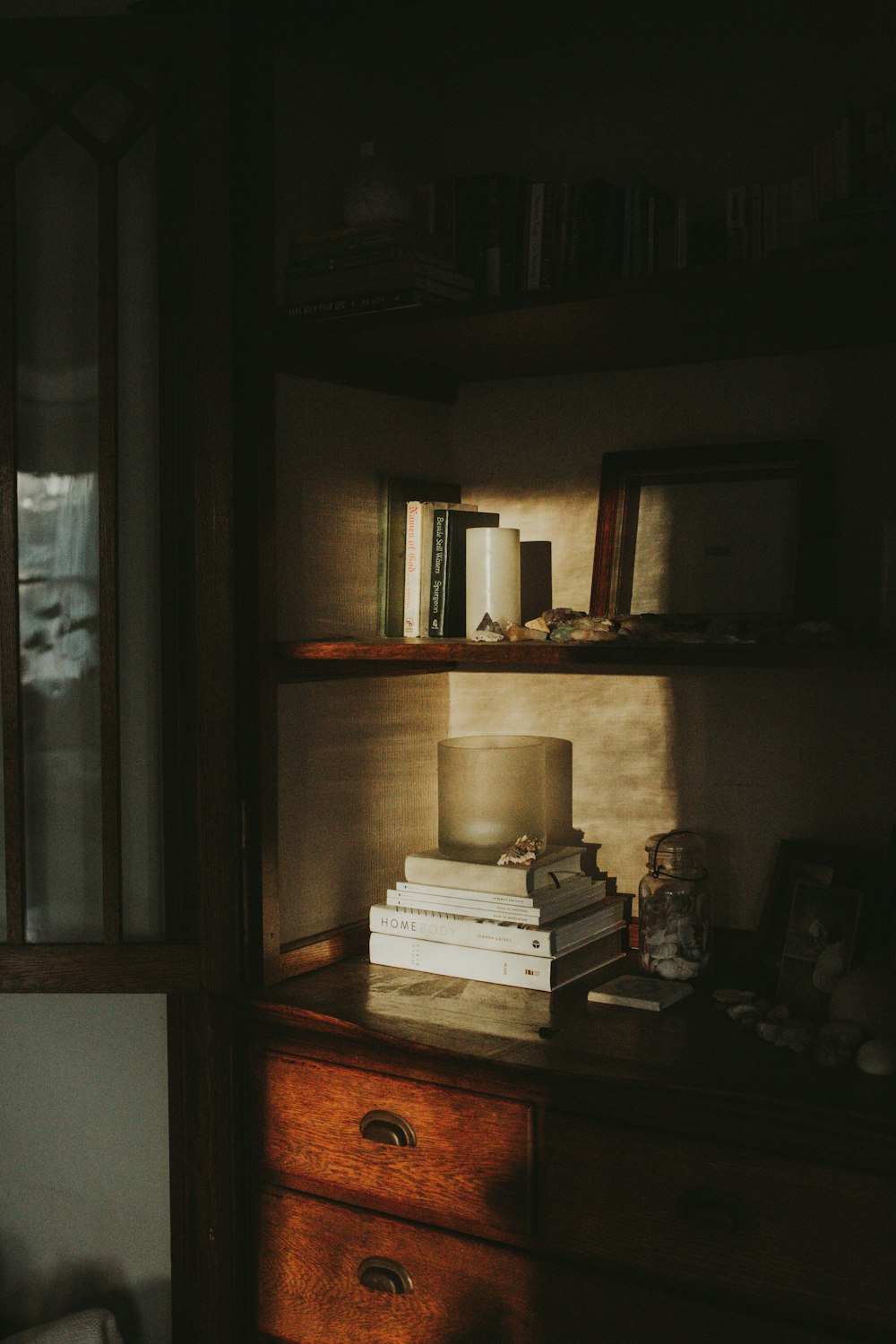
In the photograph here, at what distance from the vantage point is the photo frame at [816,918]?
66.6 inches

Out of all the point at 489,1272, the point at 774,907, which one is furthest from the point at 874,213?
the point at 489,1272

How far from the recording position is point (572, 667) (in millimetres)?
2107

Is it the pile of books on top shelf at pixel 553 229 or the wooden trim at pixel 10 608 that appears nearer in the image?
the wooden trim at pixel 10 608

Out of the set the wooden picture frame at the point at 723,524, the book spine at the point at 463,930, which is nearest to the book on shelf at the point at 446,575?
the wooden picture frame at the point at 723,524

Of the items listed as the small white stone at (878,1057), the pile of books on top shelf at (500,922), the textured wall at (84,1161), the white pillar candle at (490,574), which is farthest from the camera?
the textured wall at (84,1161)

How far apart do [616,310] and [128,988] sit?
114 centimetres

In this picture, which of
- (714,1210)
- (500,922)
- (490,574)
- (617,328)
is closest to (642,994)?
(500,922)

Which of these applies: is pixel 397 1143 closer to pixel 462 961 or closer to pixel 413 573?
pixel 462 961

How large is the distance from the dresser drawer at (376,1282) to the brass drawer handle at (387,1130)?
104 mm

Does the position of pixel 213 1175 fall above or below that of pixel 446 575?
below

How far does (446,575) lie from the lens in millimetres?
1938

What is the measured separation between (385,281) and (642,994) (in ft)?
3.51

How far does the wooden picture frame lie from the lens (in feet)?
6.06

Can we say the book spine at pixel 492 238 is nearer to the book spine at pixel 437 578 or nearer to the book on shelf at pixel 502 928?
the book spine at pixel 437 578
